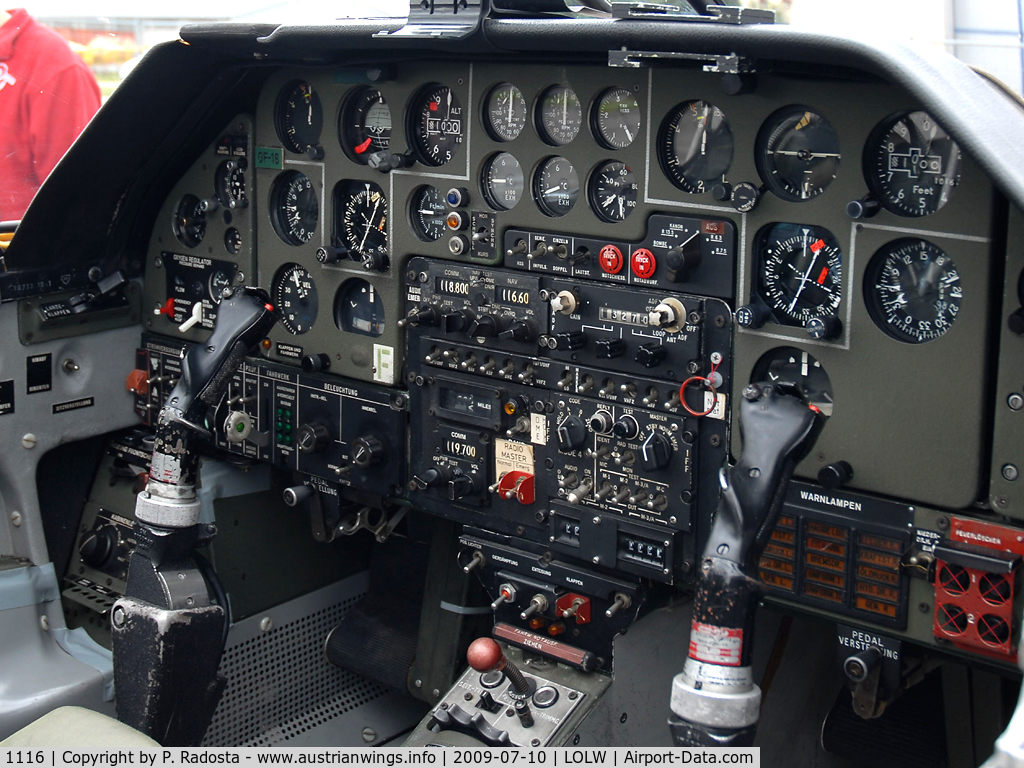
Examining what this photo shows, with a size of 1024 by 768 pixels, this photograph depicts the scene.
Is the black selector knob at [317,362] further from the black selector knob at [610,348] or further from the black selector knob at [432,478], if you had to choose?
the black selector knob at [610,348]

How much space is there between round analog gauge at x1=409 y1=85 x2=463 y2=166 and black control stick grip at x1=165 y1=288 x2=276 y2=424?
66 centimetres

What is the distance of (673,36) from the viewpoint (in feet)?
8.30

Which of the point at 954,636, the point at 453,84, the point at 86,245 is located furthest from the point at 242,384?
the point at 954,636

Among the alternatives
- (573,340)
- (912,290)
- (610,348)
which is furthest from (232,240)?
(912,290)

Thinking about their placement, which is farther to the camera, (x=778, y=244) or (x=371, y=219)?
A: (x=371, y=219)

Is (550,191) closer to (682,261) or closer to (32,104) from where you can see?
(682,261)

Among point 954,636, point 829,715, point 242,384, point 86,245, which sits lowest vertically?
point 829,715

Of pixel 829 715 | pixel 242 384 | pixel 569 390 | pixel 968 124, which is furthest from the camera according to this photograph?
pixel 242 384

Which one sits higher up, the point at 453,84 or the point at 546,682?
the point at 453,84

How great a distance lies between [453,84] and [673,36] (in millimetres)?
898

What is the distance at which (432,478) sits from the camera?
3428mm

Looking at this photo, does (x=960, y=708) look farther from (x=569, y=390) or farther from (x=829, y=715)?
(x=569, y=390)

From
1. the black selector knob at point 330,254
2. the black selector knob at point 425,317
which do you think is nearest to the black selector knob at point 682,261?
the black selector knob at point 425,317

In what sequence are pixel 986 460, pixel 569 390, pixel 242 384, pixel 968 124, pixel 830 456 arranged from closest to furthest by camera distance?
pixel 968 124
pixel 986 460
pixel 830 456
pixel 569 390
pixel 242 384
